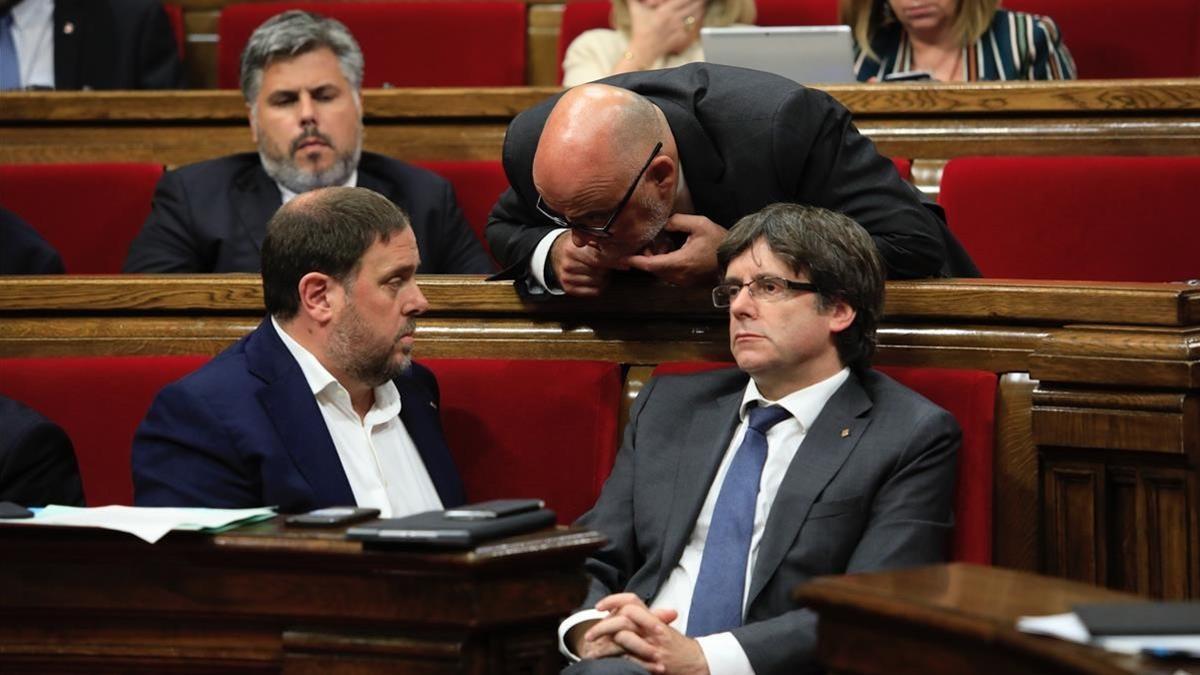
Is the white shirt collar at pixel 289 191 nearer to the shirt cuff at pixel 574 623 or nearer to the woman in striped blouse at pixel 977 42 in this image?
the woman in striped blouse at pixel 977 42

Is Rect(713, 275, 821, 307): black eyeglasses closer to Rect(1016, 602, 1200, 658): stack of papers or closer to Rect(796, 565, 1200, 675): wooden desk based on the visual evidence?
Rect(796, 565, 1200, 675): wooden desk

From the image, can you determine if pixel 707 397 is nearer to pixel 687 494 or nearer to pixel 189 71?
pixel 687 494

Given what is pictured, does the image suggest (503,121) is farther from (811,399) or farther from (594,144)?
(811,399)

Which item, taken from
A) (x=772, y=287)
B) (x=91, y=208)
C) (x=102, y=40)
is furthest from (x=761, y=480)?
(x=102, y=40)

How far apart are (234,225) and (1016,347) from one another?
50.3 inches

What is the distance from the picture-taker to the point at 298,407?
69.2 inches

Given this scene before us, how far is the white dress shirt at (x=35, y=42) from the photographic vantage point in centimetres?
314

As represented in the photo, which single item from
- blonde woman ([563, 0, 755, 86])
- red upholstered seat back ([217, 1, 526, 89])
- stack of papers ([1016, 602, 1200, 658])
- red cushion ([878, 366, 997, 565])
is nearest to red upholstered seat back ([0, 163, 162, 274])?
red upholstered seat back ([217, 1, 526, 89])

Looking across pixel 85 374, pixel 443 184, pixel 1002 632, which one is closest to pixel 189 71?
pixel 443 184

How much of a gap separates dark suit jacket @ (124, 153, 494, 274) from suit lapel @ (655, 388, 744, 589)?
836mm

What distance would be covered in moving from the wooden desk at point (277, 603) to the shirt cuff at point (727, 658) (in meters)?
0.29

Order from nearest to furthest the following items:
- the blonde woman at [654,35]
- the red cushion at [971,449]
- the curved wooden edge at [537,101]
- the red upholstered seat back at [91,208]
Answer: the red cushion at [971,449], the curved wooden edge at [537,101], the red upholstered seat back at [91,208], the blonde woman at [654,35]

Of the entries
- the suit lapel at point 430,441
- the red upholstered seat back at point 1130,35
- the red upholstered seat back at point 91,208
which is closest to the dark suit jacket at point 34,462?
the suit lapel at point 430,441

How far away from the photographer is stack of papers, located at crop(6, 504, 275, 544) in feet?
4.26
